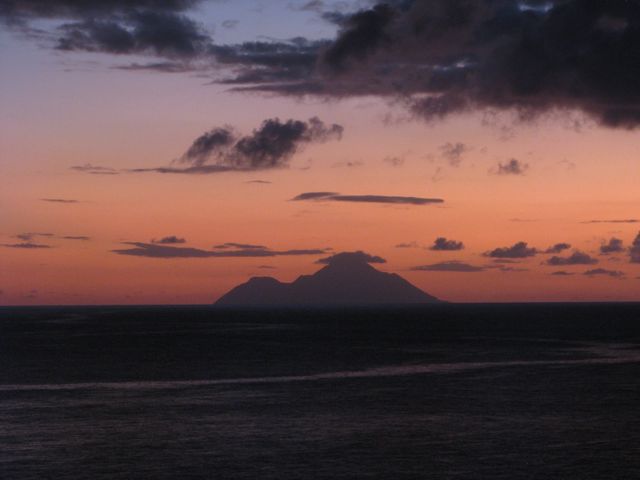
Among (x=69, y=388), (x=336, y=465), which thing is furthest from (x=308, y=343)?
(x=336, y=465)

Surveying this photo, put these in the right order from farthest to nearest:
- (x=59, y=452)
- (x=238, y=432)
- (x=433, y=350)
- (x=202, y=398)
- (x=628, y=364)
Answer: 1. (x=433, y=350)
2. (x=628, y=364)
3. (x=202, y=398)
4. (x=238, y=432)
5. (x=59, y=452)

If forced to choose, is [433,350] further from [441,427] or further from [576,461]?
[576,461]

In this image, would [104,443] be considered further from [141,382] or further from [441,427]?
[141,382]

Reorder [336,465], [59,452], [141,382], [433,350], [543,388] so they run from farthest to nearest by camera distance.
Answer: [433,350] < [141,382] < [543,388] < [59,452] < [336,465]

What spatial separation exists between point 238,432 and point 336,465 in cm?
1078

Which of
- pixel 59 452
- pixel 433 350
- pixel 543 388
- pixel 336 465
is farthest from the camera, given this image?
pixel 433 350

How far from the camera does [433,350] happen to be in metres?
134

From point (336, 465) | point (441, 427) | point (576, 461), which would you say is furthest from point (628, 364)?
point (336, 465)

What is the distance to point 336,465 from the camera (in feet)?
147

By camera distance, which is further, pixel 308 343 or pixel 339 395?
pixel 308 343

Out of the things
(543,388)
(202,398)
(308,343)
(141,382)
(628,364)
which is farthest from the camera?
(308,343)

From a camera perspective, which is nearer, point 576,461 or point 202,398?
point 576,461

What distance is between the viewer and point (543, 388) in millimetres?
77438

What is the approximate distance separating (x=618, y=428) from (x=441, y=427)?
35.9ft
